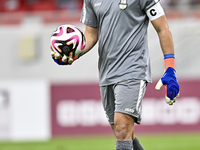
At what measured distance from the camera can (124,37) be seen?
4.74m

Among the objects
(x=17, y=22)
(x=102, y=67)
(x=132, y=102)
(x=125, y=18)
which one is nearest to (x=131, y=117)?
(x=132, y=102)

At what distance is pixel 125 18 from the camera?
471cm

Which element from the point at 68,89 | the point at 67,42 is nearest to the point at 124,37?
the point at 67,42

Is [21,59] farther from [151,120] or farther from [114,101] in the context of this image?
[114,101]

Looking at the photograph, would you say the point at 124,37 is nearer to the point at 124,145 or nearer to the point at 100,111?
the point at 124,145

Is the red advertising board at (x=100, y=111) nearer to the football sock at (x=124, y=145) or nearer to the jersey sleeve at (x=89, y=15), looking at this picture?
the jersey sleeve at (x=89, y=15)

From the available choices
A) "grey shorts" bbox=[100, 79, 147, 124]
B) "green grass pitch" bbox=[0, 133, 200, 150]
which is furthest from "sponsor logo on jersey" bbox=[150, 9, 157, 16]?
"green grass pitch" bbox=[0, 133, 200, 150]

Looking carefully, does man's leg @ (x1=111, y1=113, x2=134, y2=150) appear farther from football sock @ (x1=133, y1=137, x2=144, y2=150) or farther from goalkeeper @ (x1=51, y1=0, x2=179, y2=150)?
football sock @ (x1=133, y1=137, x2=144, y2=150)

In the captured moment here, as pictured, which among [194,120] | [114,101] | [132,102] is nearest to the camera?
[132,102]

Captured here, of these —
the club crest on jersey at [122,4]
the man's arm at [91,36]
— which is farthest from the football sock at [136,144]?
the club crest on jersey at [122,4]

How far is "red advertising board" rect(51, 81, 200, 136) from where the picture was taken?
10.8 m

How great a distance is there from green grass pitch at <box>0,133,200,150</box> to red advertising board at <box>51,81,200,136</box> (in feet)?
0.84

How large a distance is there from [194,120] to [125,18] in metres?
6.54

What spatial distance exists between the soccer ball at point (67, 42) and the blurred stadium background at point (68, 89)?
618 cm
